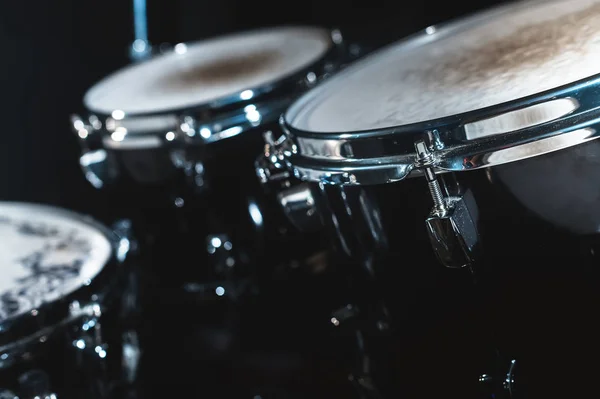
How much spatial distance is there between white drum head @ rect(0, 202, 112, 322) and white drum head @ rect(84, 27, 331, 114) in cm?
27

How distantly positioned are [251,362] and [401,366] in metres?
0.55

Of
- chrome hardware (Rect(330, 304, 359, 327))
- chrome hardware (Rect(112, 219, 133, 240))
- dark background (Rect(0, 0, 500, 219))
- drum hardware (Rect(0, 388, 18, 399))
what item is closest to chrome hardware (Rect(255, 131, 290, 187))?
chrome hardware (Rect(330, 304, 359, 327))

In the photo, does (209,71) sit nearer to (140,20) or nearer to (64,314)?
(140,20)

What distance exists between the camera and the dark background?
7.21ft

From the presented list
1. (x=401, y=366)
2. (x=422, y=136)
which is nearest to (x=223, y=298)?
(x=401, y=366)

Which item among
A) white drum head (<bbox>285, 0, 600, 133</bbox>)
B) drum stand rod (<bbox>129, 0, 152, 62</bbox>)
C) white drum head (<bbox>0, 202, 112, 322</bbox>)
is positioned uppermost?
drum stand rod (<bbox>129, 0, 152, 62</bbox>)

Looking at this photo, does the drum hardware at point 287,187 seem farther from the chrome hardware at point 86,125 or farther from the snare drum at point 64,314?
the chrome hardware at point 86,125

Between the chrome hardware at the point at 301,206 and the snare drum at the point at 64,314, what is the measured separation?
0.94ft

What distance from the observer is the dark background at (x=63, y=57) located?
7.21 feet

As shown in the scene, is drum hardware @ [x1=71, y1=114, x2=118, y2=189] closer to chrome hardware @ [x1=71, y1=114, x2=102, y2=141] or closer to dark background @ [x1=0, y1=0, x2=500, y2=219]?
chrome hardware @ [x1=71, y1=114, x2=102, y2=141]

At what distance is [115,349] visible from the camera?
1141mm

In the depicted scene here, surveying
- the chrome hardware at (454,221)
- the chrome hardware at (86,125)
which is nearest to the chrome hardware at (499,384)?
the chrome hardware at (454,221)

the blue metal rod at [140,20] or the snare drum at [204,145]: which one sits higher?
the blue metal rod at [140,20]

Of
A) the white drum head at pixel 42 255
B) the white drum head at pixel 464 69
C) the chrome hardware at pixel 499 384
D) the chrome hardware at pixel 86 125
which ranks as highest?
the chrome hardware at pixel 86 125
